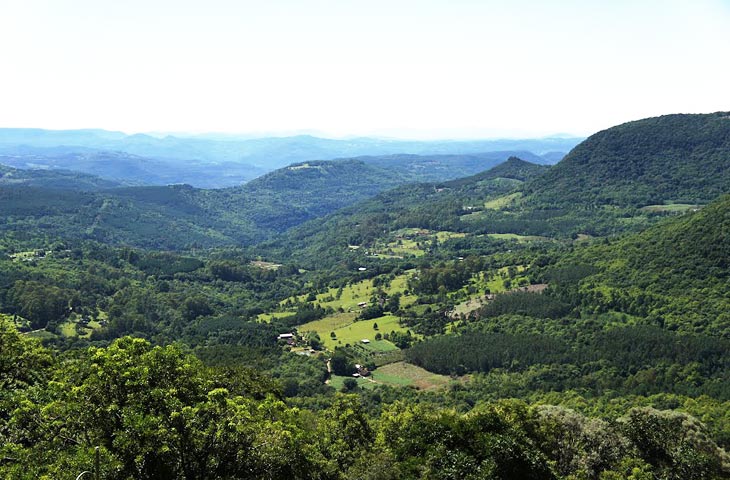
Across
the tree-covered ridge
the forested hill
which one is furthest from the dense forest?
the forested hill

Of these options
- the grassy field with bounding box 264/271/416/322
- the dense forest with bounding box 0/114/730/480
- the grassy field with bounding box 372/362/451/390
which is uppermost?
the dense forest with bounding box 0/114/730/480

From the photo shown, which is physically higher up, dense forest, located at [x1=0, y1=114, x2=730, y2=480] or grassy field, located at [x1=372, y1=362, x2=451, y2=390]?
dense forest, located at [x1=0, y1=114, x2=730, y2=480]

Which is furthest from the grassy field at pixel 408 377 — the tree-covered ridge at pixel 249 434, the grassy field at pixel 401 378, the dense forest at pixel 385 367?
the tree-covered ridge at pixel 249 434

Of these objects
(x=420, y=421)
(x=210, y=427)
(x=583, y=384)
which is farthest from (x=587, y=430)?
(x=583, y=384)

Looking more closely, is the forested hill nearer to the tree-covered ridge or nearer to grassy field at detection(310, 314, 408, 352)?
grassy field at detection(310, 314, 408, 352)

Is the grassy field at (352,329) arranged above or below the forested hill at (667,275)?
below

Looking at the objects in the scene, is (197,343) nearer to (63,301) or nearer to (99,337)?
(99,337)

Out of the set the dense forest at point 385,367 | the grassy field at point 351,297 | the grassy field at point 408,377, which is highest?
the dense forest at point 385,367

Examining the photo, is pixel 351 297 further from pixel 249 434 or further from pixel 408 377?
pixel 249 434

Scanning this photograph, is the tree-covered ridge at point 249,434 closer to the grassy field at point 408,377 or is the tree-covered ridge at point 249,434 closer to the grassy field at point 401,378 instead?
the grassy field at point 401,378
